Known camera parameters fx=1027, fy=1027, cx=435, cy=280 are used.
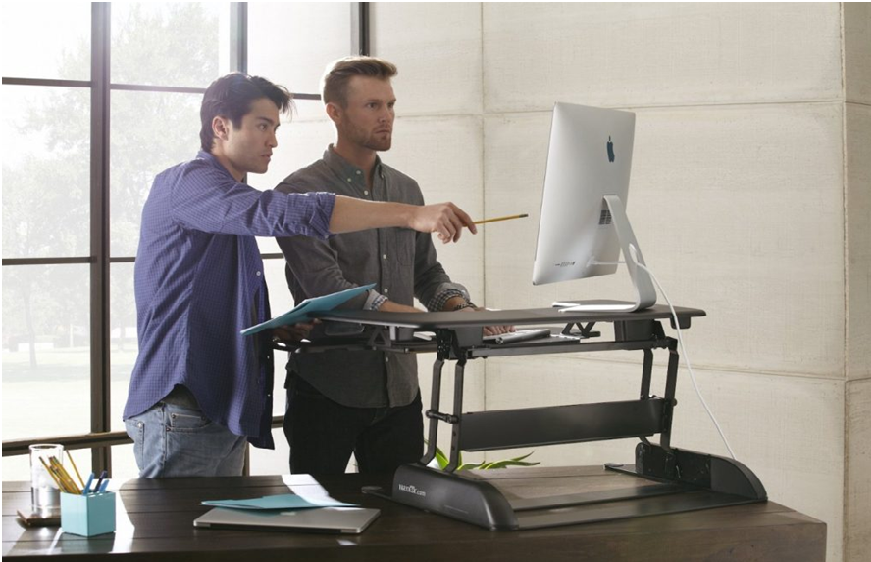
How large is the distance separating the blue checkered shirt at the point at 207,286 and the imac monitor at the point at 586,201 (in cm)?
53

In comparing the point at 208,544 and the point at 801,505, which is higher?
the point at 208,544

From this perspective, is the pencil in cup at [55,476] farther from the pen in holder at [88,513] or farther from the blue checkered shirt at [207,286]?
the blue checkered shirt at [207,286]

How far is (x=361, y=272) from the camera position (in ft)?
9.82

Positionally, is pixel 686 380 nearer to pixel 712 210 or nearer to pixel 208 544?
pixel 712 210

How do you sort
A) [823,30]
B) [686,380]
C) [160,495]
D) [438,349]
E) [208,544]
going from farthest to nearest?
[686,380] → [823,30] → [160,495] → [438,349] → [208,544]

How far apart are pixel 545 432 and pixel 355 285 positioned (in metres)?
0.80

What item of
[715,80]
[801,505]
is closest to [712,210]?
[715,80]

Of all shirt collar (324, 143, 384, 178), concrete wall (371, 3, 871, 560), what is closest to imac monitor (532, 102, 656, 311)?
shirt collar (324, 143, 384, 178)

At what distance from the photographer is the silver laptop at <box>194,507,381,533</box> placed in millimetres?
2018

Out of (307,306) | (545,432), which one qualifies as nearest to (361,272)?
(307,306)

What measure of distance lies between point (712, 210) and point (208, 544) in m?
2.73

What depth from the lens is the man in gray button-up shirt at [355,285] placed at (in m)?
2.86

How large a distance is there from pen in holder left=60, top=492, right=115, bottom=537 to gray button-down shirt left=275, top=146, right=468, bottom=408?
85 cm

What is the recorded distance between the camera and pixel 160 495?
2307mm
